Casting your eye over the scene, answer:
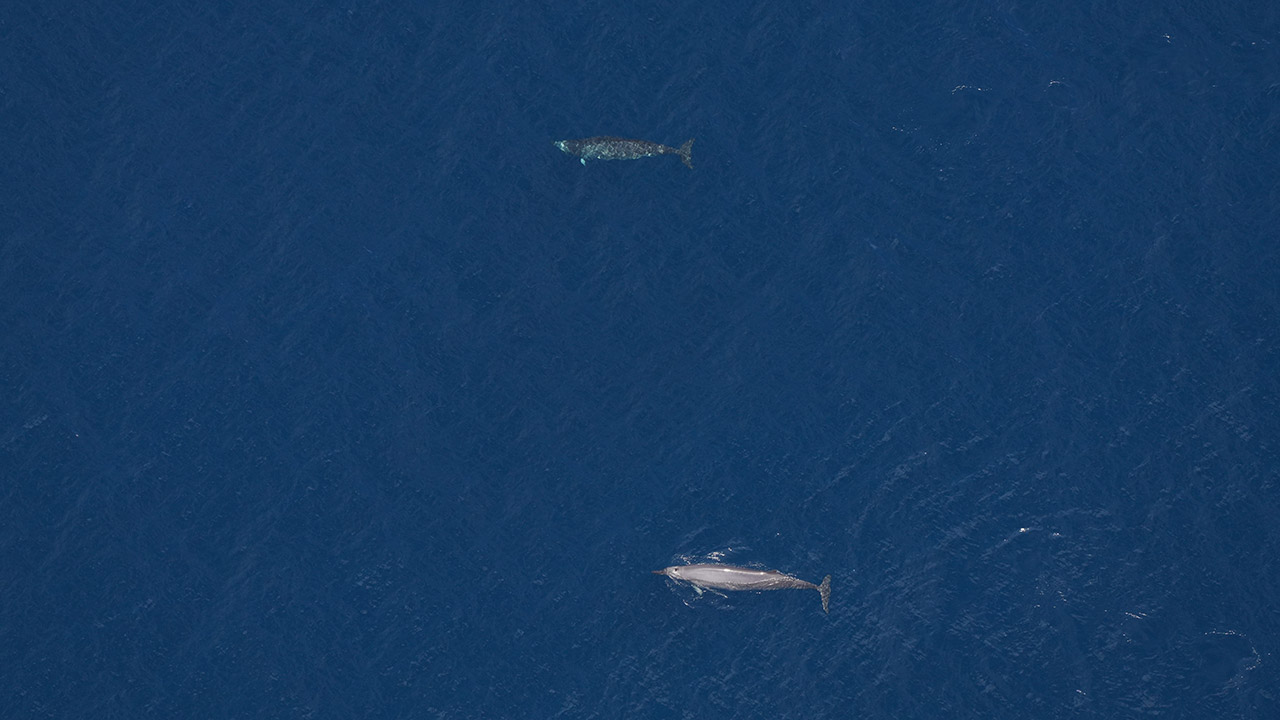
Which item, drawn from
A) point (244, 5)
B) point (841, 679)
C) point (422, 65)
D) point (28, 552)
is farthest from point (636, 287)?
point (28, 552)

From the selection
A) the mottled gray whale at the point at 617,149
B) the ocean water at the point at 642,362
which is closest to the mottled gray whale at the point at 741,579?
the ocean water at the point at 642,362

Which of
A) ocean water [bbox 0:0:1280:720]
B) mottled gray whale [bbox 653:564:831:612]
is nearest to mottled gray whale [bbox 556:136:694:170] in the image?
ocean water [bbox 0:0:1280:720]

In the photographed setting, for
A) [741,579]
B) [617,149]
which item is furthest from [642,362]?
[741,579]

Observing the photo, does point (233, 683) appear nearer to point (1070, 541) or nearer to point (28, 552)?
point (28, 552)

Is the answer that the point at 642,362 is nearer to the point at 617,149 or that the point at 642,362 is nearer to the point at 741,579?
the point at 617,149

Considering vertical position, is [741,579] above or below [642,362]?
below

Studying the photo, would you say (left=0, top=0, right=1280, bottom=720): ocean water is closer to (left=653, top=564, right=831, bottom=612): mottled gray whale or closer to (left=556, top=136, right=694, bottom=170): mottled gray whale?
(left=653, top=564, right=831, bottom=612): mottled gray whale
